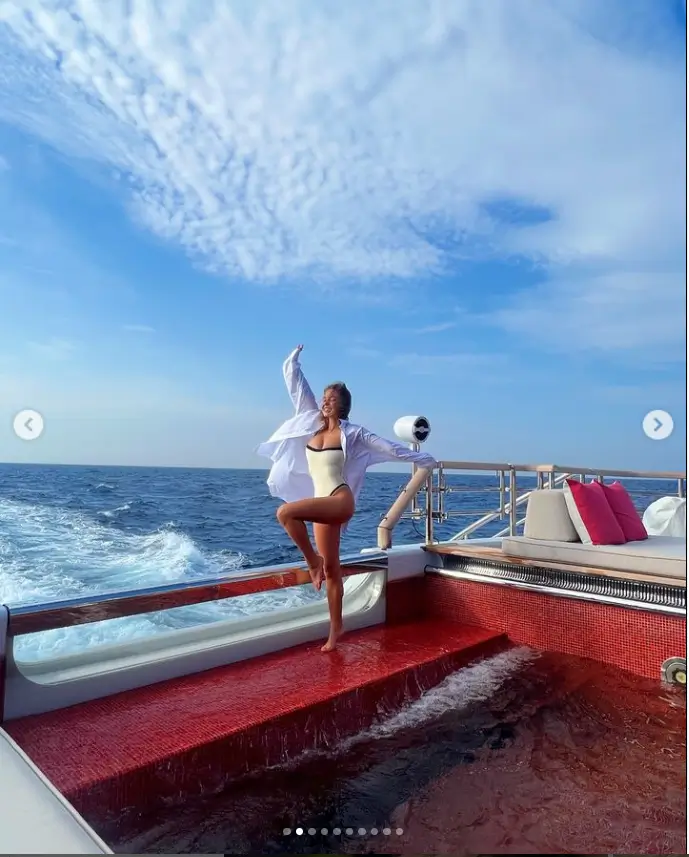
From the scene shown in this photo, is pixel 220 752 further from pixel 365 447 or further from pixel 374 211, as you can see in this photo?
pixel 374 211

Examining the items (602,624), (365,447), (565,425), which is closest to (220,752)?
(365,447)

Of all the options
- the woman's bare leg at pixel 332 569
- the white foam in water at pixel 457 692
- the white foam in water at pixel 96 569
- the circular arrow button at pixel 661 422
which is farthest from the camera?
the white foam in water at pixel 96 569

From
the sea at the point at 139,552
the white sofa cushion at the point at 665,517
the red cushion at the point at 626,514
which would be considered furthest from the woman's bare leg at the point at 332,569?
the white sofa cushion at the point at 665,517

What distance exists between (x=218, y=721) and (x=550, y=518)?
210 centimetres

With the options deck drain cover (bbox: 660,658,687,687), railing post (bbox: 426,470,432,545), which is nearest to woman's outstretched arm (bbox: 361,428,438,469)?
railing post (bbox: 426,470,432,545)

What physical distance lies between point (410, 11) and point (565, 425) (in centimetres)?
307

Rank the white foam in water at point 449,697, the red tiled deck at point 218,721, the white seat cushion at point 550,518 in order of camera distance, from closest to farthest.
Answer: the red tiled deck at point 218,721
the white foam in water at point 449,697
the white seat cushion at point 550,518

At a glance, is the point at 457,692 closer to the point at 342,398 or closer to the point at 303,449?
the point at 303,449

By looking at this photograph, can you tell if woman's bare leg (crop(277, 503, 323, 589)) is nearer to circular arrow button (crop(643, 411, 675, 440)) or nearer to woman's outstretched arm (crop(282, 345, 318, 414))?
woman's outstretched arm (crop(282, 345, 318, 414))

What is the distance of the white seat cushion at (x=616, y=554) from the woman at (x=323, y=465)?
0.90 metres

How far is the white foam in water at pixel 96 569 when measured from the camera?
3.39 meters

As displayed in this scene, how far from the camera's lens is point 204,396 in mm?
15336

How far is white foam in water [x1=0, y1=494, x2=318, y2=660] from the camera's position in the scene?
3393 millimetres

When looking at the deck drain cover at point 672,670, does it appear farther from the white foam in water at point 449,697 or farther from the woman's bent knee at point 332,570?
the woman's bent knee at point 332,570
